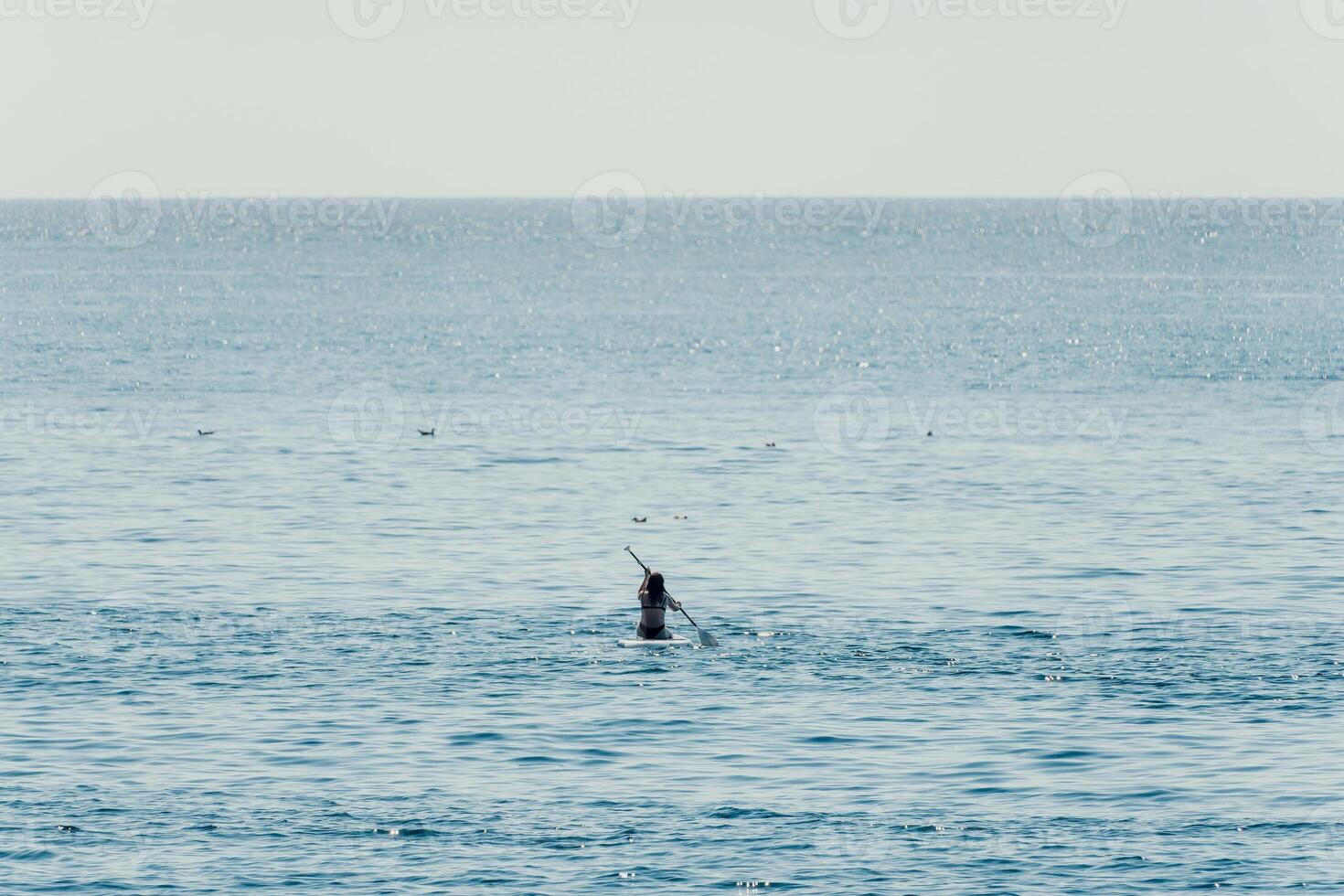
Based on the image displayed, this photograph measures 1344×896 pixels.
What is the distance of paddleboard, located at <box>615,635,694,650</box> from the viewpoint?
148ft

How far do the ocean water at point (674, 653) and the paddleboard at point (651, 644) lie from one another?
0.80 metres

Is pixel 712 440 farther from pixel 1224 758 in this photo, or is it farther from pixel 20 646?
pixel 1224 758

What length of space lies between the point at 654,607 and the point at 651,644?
0.99 metres

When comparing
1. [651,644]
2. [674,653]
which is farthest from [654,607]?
[674,653]


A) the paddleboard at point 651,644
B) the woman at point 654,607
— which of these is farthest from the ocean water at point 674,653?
the woman at point 654,607

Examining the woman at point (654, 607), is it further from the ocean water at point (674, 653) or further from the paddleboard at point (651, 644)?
the ocean water at point (674, 653)

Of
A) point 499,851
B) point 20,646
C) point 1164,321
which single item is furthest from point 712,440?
point 1164,321

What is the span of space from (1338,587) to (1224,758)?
19143 mm

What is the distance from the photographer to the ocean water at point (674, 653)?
1228 inches

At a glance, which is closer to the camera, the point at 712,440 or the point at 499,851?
the point at 499,851

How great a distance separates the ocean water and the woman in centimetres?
103

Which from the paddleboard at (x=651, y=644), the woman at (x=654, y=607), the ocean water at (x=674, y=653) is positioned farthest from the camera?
the paddleboard at (x=651, y=644)

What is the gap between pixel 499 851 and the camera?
30.9 metres

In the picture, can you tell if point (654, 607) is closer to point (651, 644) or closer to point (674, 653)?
point (651, 644)
